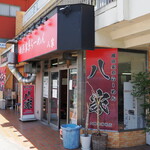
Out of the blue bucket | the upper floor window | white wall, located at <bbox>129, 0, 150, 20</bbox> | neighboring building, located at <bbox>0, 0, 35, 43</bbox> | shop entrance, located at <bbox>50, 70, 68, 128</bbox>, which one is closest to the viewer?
white wall, located at <bbox>129, 0, 150, 20</bbox>

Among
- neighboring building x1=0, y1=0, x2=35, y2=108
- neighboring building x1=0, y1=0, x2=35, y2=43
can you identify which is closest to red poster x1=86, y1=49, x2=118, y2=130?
neighboring building x1=0, y1=0, x2=35, y2=108

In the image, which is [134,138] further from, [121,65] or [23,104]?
[23,104]

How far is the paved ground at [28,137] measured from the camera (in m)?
6.08

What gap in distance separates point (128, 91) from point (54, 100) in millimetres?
3426

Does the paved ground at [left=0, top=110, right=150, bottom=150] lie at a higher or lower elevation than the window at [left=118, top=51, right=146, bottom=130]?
lower

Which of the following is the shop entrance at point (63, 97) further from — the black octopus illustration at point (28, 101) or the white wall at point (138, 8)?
the white wall at point (138, 8)

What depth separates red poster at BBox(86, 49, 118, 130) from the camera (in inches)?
241

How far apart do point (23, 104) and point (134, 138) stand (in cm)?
553

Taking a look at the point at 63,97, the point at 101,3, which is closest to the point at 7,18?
the point at 63,97

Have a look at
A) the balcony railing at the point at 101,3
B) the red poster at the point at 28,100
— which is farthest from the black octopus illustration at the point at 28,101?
the balcony railing at the point at 101,3

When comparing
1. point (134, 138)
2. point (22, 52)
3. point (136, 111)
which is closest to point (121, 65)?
point (136, 111)

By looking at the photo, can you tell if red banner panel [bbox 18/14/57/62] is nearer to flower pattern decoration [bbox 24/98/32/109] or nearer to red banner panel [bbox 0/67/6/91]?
flower pattern decoration [bbox 24/98/32/109]

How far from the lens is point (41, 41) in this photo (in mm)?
6793

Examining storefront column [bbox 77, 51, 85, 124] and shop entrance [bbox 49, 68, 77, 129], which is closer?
storefront column [bbox 77, 51, 85, 124]
